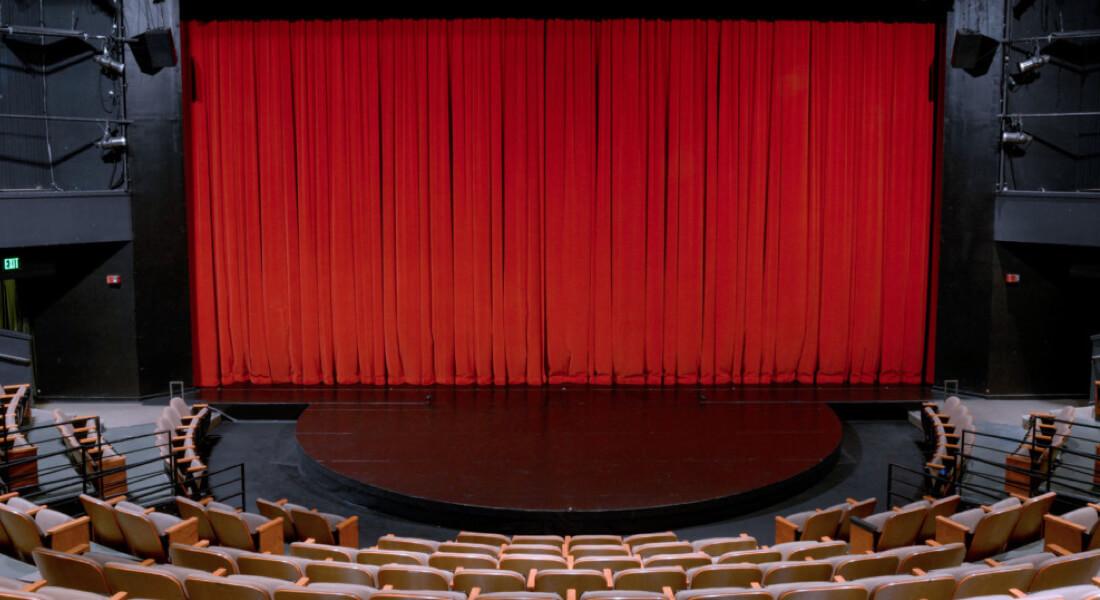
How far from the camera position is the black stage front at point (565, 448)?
8.08 m

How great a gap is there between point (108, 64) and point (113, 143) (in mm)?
824

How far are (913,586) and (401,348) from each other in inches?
331

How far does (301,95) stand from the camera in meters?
11.8

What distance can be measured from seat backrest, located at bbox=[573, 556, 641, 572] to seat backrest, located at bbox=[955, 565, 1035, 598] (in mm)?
1725

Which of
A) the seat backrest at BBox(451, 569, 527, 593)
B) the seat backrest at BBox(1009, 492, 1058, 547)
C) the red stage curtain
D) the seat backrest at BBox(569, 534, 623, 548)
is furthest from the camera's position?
the red stage curtain

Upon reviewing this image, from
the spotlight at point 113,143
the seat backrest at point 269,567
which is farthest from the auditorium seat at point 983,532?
the spotlight at point 113,143

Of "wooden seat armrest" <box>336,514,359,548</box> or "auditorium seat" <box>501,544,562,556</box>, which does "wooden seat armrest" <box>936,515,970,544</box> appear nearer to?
"auditorium seat" <box>501,544,562,556</box>

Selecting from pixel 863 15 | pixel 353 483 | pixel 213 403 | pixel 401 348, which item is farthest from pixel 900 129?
pixel 213 403

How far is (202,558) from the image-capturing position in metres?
5.21

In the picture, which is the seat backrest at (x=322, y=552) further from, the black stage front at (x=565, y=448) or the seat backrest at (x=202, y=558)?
the black stage front at (x=565, y=448)

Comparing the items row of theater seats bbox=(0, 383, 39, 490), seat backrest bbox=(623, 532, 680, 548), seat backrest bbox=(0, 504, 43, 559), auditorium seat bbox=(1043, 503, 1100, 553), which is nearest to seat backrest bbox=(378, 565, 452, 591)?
seat backrest bbox=(0, 504, 43, 559)

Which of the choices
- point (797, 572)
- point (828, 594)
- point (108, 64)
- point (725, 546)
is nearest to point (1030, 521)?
point (725, 546)

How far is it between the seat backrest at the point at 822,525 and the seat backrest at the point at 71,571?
4.27 metres

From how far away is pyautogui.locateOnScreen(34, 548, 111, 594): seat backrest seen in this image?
15.1 feet
